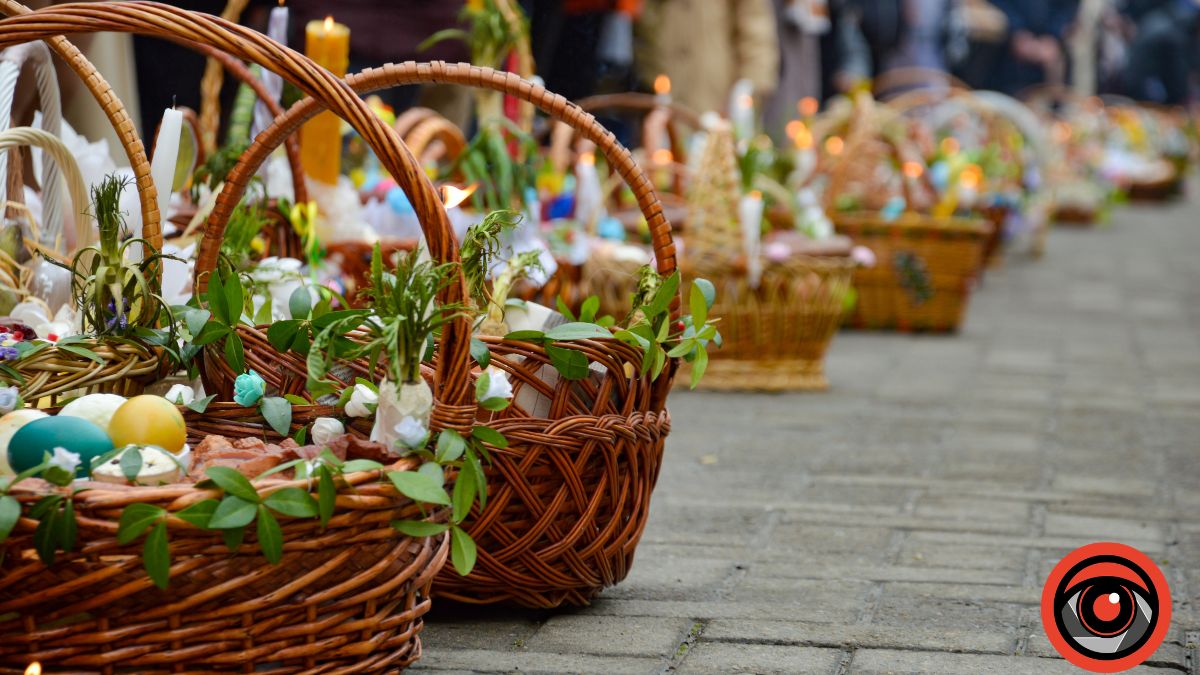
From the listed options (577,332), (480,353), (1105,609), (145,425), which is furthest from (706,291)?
(145,425)

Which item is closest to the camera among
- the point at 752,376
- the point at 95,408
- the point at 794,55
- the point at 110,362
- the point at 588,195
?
the point at 95,408

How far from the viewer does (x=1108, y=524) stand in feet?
7.90

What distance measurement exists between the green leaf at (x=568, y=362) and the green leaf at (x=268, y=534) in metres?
0.44

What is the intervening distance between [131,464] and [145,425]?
10 cm

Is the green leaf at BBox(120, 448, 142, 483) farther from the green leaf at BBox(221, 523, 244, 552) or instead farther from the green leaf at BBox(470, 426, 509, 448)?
the green leaf at BBox(470, 426, 509, 448)

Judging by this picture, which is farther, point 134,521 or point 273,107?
point 273,107

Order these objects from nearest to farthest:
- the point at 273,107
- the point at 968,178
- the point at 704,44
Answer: the point at 273,107
the point at 968,178
the point at 704,44

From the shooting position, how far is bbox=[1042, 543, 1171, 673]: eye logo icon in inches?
60.1

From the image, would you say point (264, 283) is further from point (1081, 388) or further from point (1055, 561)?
point (1081, 388)

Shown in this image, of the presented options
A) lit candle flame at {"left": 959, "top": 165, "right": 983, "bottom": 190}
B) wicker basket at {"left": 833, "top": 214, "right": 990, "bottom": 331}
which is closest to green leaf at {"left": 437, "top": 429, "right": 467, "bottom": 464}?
wicker basket at {"left": 833, "top": 214, "right": 990, "bottom": 331}

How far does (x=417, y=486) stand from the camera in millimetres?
1362

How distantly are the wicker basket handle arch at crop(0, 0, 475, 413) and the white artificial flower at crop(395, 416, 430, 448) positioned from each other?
45 mm

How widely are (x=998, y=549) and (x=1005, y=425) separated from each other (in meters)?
1.16

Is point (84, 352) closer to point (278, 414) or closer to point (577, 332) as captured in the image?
point (278, 414)
